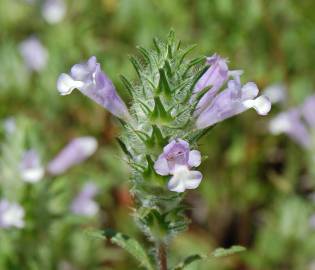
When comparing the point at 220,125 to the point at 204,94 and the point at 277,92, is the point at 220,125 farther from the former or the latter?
the point at 204,94

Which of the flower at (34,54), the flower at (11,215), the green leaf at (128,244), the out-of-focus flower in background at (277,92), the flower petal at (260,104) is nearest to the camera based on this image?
the flower petal at (260,104)

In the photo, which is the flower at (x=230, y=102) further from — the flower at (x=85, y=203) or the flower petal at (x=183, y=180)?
the flower at (x=85, y=203)

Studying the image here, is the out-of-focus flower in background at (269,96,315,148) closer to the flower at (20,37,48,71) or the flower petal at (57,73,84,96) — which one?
the flower at (20,37,48,71)

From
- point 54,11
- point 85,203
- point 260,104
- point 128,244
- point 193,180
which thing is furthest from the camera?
point 54,11

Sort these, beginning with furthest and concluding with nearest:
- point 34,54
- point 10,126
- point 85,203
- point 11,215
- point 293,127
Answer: point 34,54 < point 293,127 < point 85,203 < point 10,126 < point 11,215

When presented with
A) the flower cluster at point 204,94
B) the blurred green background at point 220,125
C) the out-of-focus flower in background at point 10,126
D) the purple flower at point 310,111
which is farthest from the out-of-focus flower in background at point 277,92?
the flower cluster at point 204,94

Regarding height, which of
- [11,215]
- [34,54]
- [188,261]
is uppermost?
[34,54]

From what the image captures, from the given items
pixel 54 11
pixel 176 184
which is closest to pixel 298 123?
pixel 54 11
